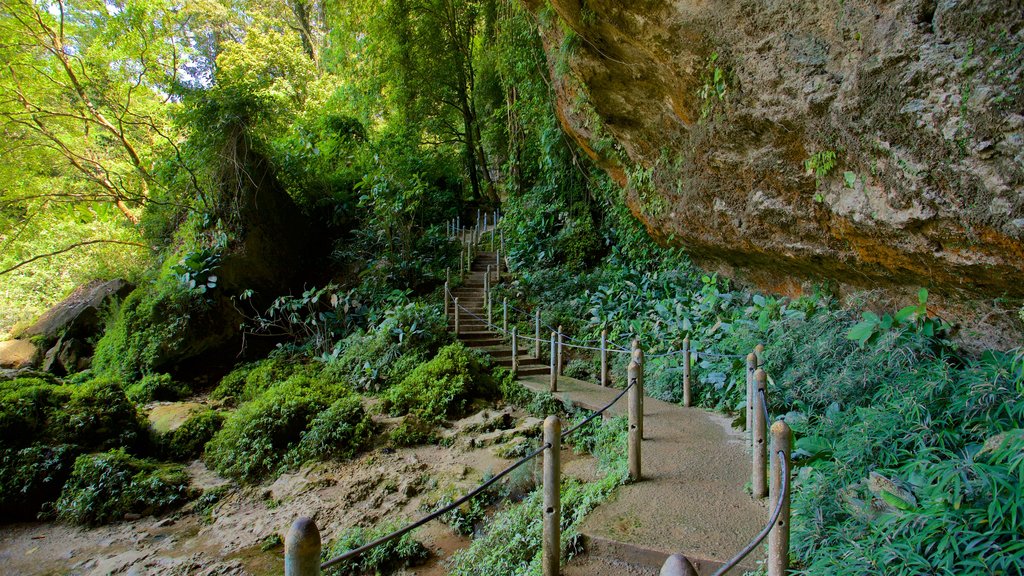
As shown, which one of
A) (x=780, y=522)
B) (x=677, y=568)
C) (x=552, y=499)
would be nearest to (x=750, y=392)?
(x=780, y=522)

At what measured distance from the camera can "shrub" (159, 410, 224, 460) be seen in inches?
285

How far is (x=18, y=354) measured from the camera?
1032 centimetres

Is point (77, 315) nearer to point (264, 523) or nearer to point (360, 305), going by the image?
point (360, 305)

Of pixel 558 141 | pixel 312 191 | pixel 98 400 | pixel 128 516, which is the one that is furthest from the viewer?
pixel 312 191

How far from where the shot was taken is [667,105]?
769cm

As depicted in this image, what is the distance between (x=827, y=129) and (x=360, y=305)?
956 centimetres

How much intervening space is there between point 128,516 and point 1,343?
27.2ft

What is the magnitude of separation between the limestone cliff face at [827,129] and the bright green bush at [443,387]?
4.30 m

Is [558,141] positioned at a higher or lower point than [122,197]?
higher

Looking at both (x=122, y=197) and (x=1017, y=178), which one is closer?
(x=1017, y=178)

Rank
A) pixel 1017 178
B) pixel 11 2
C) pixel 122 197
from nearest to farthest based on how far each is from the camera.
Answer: pixel 1017 178
pixel 11 2
pixel 122 197

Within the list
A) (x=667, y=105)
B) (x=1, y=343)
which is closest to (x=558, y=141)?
(x=667, y=105)

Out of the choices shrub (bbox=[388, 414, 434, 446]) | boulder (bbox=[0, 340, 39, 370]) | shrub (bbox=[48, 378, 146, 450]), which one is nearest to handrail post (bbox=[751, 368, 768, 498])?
shrub (bbox=[388, 414, 434, 446])

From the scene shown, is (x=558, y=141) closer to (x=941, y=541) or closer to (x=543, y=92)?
(x=543, y=92)
